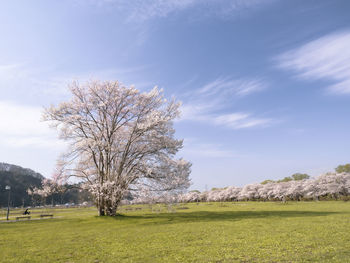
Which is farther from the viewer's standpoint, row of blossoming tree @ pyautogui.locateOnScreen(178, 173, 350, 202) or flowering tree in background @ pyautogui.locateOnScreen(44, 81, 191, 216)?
row of blossoming tree @ pyautogui.locateOnScreen(178, 173, 350, 202)

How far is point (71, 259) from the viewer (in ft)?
33.1

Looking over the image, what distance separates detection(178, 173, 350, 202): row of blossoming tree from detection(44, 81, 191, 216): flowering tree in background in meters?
25.1

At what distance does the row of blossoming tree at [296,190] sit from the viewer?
6838cm

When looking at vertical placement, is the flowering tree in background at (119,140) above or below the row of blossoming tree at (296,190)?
above

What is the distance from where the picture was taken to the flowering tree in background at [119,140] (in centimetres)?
2834

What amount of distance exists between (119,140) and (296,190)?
223 ft

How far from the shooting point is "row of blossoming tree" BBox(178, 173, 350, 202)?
224 feet

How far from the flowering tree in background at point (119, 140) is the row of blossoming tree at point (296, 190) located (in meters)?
25.1

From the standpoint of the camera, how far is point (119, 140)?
104 feet

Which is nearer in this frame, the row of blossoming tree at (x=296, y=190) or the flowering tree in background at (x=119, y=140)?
the flowering tree in background at (x=119, y=140)

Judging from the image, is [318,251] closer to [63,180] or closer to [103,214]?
[103,214]

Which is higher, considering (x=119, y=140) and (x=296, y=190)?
(x=119, y=140)

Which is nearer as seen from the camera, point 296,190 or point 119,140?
point 119,140

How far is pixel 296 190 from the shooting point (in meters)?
77.1
